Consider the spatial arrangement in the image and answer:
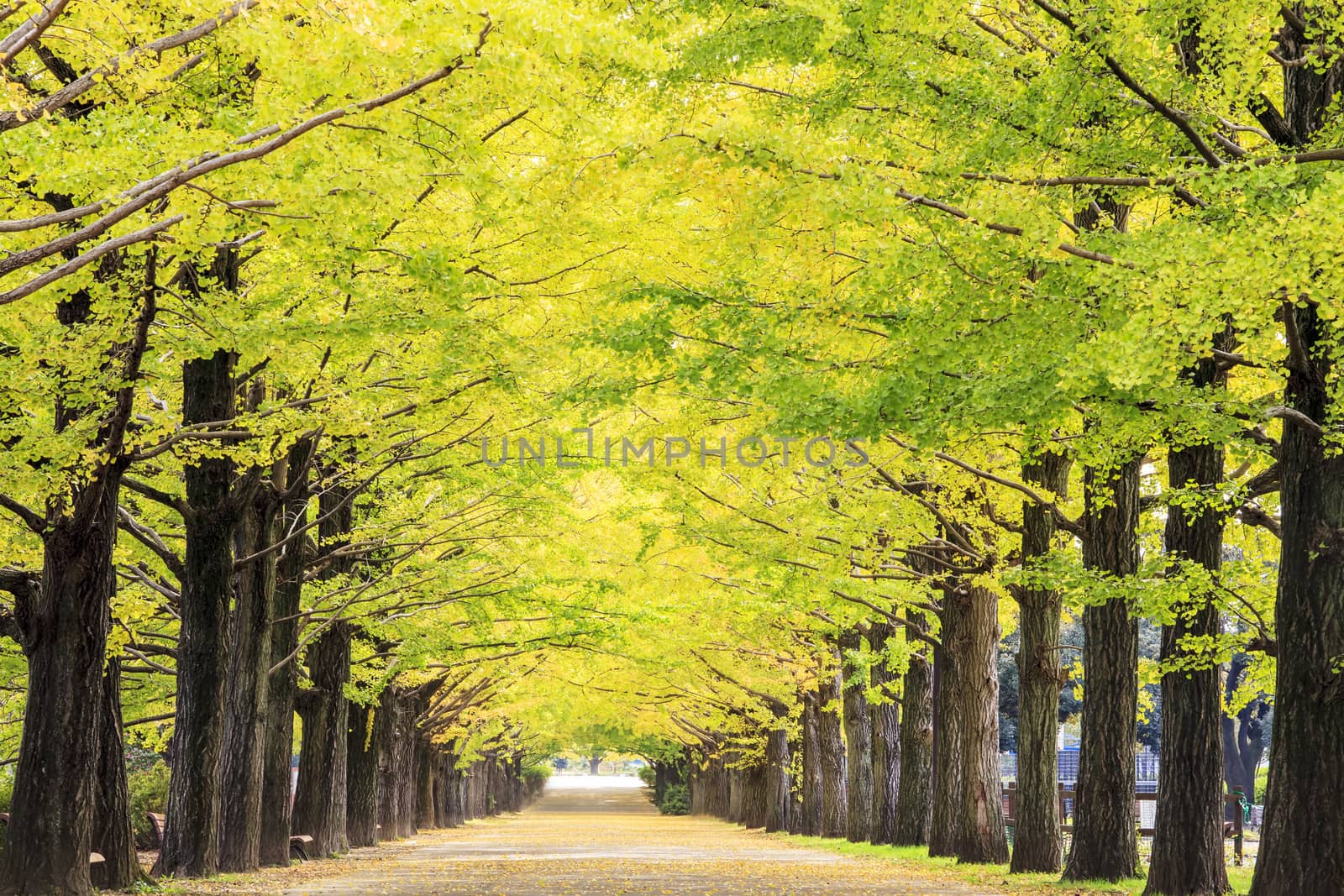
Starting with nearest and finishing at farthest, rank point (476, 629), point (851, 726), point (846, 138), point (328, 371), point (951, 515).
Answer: point (846, 138)
point (328, 371)
point (951, 515)
point (476, 629)
point (851, 726)

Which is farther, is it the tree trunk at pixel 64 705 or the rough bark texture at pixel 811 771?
the rough bark texture at pixel 811 771

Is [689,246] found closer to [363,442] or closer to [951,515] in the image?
[363,442]

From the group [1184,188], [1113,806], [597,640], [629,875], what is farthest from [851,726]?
[1184,188]

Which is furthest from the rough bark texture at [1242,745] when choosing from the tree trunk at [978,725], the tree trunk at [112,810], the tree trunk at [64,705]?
the tree trunk at [64,705]

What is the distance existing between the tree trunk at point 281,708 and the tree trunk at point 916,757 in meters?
10.9

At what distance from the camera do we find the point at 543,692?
48281 mm

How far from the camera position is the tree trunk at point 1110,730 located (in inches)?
595

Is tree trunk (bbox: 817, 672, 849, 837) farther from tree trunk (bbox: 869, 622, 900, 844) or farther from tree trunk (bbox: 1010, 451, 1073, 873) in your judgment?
tree trunk (bbox: 1010, 451, 1073, 873)

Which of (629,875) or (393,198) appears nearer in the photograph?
(393,198)

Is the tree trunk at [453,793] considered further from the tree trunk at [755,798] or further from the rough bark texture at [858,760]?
the rough bark texture at [858,760]

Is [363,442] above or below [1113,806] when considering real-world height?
above

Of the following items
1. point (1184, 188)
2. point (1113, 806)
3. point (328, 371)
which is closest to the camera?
point (1184, 188)

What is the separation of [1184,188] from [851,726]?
903 inches

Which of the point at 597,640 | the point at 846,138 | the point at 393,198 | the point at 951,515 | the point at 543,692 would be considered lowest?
→ the point at 543,692
